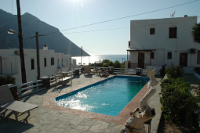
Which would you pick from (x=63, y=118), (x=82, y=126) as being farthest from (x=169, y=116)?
(x=63, y=118)

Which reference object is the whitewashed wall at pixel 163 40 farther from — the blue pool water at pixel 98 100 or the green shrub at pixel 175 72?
the blue pool water at pixel 98 100

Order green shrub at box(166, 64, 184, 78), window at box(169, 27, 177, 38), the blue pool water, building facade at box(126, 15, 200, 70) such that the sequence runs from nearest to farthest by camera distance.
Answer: the blue pool water < green shrub at box(166, 64, 184, 78) < building facade at box(126, 15, 200, 70) < window at box(169, 27, 177, 38)

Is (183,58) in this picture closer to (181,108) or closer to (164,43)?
(164,43)

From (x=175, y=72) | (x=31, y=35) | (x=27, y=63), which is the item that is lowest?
(x=175, y=72)

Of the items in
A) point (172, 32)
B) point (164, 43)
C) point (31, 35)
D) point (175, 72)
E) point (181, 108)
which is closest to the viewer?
point (181, 108)

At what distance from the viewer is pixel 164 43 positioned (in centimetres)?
1773

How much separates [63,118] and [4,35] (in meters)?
86.4

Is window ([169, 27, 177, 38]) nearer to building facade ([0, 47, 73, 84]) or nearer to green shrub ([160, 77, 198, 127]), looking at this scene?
building facade ([0, 47, 73, 84])

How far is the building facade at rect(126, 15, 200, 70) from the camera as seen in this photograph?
672 inches

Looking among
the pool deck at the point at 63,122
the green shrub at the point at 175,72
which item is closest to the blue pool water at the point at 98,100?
the pool deck at the point at 63,122

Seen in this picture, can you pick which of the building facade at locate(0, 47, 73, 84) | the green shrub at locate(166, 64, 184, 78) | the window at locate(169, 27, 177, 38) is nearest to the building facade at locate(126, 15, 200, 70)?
the window at locate(169, 27, 177, 38)

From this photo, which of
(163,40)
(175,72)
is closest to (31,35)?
(163,40)

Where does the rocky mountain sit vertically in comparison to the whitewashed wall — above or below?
above

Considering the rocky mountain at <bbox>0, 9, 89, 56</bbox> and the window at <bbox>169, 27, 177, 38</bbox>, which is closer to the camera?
the window at <bbox>169, 27, 177, 38</bbox>
